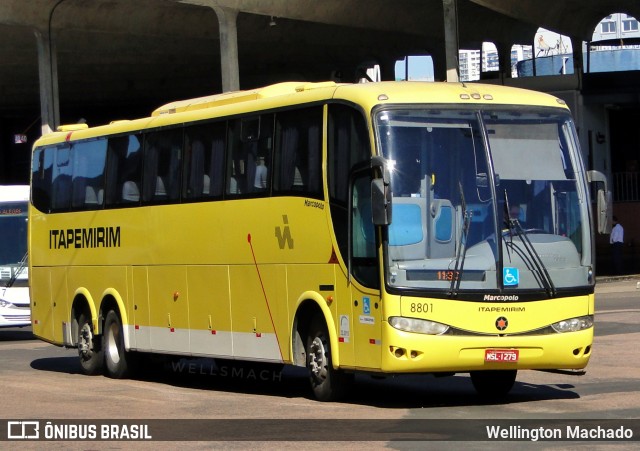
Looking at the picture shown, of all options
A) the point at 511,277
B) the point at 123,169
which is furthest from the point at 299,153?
the point at 123,169

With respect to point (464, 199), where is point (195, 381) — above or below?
below

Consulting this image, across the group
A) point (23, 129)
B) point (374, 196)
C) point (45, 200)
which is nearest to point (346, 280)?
point (374, 196)

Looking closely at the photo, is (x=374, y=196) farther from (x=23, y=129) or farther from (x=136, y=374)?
(x=23, y=129)

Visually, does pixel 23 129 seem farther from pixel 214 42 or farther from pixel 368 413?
Result: pixel 368 413

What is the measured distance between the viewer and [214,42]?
5091cm

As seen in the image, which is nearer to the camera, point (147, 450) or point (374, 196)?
point (147, 450)

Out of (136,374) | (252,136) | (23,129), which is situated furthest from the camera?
(23,129)

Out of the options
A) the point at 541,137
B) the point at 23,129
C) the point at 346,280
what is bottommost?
the point at 346,280

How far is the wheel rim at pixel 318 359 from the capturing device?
14539 mm

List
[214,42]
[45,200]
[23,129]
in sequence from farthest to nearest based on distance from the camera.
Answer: [23,129] < [214,42] < [45,200]

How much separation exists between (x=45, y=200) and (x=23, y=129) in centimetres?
5847

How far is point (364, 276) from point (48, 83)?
32096 millimetres

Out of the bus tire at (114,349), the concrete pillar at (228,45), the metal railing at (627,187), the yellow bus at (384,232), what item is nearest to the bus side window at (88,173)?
the bus tire at (114,349)

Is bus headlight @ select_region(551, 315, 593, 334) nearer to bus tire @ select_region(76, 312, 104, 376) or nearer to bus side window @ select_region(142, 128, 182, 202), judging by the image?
bus side window @ select_region(142, 128, 182, 202)
